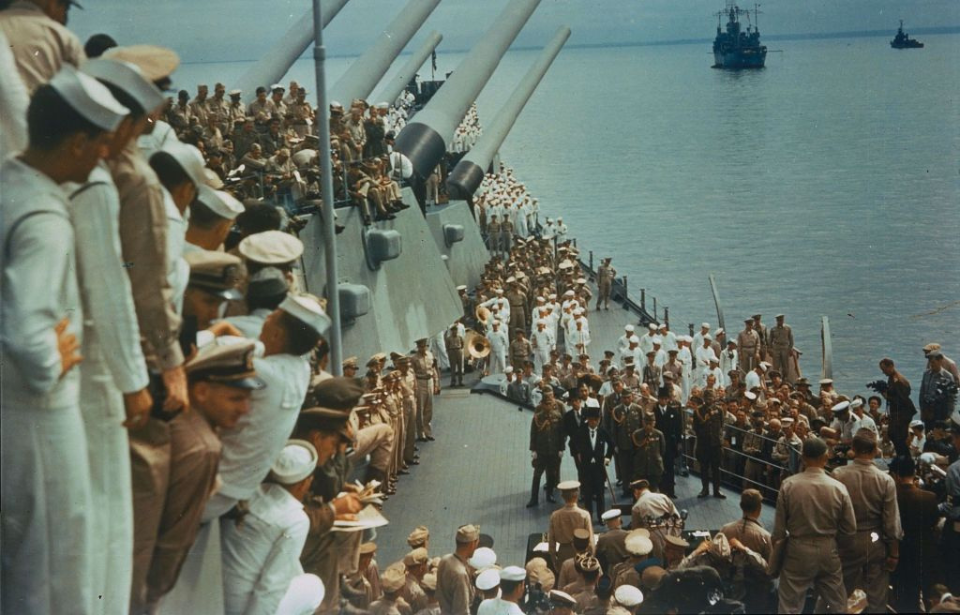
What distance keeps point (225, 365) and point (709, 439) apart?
7857 millimetres

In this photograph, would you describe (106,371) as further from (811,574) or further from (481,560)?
(811,574)

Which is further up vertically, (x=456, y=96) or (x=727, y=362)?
(x=456, y=96)

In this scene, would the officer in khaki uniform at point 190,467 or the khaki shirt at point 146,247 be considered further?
the officer in khaki uniform at point 190,467

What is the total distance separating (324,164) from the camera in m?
6.49

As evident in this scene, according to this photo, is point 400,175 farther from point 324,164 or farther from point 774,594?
point 774,594

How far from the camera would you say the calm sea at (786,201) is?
35469 mm

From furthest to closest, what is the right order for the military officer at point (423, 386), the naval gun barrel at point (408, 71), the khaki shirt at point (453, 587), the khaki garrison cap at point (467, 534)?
the naval gun barrel at point (408, 71)
the military officer at point (423, 386)
the khaki garrison cap at point (467, 534)
the khaki shirt at point (453, 587)

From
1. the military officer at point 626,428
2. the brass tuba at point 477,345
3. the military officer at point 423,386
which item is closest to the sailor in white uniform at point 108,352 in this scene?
the military officer at point 626,428

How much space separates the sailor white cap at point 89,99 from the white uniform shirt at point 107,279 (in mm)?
167

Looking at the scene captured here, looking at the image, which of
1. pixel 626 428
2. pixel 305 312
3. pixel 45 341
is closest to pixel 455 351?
pixel 626 428

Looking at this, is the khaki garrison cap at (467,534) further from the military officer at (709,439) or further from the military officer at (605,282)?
the military officer at (605,282)

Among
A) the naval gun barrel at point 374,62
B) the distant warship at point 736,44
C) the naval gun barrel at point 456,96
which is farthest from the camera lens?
the distant warship at point 736,44

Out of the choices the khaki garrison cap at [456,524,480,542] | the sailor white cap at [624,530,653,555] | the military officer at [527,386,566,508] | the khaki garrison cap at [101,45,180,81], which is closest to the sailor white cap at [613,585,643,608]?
the sailor white cap at [624,530,653,555]

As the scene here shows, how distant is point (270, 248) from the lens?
4297mm
